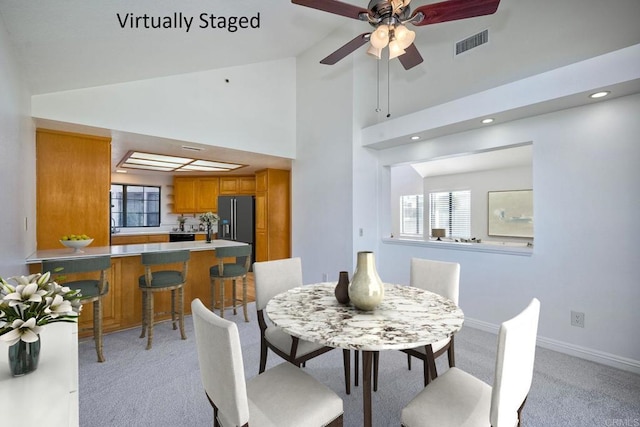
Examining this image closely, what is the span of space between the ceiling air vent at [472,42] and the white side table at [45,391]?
4.09 meters

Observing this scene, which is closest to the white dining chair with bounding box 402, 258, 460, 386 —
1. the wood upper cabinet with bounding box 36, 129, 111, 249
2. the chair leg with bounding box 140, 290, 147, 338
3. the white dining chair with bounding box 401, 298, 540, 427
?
the white dining chair with bounding box 401, 298, 540, 427

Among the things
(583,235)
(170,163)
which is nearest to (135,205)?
(170,163)

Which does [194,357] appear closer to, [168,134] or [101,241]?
[101,241]

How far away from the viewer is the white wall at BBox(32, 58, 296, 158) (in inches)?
120

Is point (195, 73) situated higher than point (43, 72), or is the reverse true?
point (195, 73)

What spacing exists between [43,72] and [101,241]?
1924 millimetres

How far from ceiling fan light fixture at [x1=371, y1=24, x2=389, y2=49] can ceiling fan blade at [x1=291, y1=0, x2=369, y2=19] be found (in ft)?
0.45

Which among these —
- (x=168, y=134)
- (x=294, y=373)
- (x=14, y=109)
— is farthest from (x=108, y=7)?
(x=294, y=373)

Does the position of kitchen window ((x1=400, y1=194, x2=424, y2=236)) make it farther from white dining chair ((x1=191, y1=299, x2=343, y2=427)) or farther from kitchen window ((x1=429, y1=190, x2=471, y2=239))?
white dining chair ((x1=191, y1=299, x2=343, y2=427))

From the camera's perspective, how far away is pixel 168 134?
354cm

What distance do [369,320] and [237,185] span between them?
5.74m

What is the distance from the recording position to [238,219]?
619 cm

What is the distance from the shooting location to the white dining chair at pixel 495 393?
3.33ft

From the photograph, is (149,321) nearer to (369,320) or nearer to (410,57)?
(369,320)
